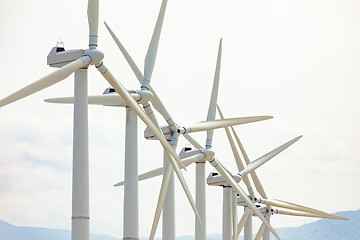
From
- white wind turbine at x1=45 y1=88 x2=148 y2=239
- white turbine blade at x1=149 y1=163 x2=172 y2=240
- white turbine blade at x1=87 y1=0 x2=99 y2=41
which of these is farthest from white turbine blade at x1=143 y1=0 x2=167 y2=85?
white turbine blade at x1=87 y1=0 x2=99 y2=41

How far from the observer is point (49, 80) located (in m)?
33.8

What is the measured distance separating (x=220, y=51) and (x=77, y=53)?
18.7 m

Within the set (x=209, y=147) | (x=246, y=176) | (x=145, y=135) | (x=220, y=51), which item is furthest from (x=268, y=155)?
(x=145, y=135)

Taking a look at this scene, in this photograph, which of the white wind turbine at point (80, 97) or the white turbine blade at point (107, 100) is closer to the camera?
the white wind turbine at point (80, 97)

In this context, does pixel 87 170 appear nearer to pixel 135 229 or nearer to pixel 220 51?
pixel 135 229

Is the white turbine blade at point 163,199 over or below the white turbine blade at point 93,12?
below

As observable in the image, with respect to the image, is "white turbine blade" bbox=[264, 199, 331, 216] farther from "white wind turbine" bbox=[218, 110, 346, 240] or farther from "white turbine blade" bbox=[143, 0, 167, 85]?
"white turbine blade" bbox=[143, 0, 167, 85]

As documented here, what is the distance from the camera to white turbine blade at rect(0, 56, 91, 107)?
99.8 feet

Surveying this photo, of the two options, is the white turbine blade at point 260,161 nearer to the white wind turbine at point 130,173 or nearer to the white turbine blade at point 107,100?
the white wind turbine at point 130,173

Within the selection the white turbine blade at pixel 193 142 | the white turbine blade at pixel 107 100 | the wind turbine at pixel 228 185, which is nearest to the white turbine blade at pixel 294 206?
the wind turbine at pixel 228 185

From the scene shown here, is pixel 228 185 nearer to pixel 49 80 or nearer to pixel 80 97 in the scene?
pixel 80 97

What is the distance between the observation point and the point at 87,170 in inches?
1385

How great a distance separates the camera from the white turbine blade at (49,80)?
3042 cm

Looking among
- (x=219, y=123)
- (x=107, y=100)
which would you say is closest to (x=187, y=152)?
(x=219, y=123)
